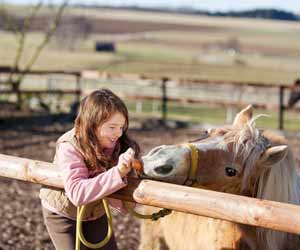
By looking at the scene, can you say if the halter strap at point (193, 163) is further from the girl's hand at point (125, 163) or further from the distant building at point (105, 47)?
the distant building at point (105, 47)

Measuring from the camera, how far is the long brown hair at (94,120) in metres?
2.62

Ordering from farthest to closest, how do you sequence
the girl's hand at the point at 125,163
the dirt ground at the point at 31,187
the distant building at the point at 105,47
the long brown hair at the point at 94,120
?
the distant building at the point at 105,47 → the dirt ground at the point at 31,187 → the long brown hair at the point at 94,120 → the girl's hand at the point at 125,163

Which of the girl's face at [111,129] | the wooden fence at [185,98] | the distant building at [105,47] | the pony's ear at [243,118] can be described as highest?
the girl's face at [111,129]

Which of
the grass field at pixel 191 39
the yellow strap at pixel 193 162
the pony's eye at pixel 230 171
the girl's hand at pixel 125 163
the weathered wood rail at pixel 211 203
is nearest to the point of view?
the weathered wood rail at pixel 211 203

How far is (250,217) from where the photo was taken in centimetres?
221

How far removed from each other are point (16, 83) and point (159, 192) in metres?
13.6

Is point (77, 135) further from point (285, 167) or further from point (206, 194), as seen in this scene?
point (285, 167)

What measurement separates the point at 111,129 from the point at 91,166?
0.61 feet

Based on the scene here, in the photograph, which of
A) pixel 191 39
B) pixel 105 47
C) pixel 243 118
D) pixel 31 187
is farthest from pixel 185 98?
pixel 191 39

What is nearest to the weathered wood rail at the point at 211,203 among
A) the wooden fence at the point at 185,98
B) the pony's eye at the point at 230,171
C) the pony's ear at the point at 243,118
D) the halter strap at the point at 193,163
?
the halter strap at the point at 193,163

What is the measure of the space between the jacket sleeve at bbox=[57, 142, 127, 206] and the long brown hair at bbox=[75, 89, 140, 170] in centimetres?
5

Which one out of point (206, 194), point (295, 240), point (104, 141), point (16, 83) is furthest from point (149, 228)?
point (16, 83)

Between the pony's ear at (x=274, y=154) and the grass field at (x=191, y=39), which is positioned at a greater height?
the pony's ear at (x=274, y=154)

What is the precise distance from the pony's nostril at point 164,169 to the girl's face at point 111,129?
0.78 feet
